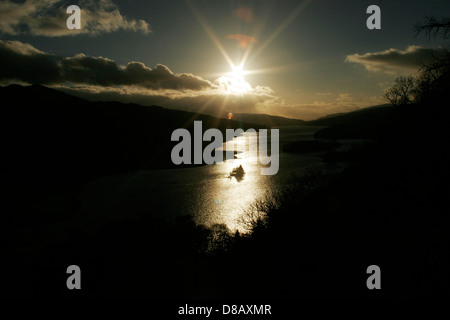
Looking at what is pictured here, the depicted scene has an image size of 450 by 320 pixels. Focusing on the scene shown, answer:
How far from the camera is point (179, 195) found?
39531 mm

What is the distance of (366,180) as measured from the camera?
18297mm

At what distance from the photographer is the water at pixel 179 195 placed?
31.5 m

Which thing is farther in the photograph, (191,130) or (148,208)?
(191,130)

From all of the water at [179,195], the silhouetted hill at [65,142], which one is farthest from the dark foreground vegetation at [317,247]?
the silhouetted hill at [65,142]

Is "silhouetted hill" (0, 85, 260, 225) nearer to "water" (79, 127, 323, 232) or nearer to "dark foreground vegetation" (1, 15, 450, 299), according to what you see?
"water" (79, 127, 323, 232)

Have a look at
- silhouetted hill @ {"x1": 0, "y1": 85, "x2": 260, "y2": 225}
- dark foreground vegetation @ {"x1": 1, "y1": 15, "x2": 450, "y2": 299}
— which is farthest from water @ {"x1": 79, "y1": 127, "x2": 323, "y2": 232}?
silhouetted hill @ {"x1": 0, "y1": 85, "x2": 260, "y2": 225}

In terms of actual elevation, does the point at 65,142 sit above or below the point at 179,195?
above

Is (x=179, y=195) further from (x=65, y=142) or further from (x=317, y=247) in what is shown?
(x=65, y=142)

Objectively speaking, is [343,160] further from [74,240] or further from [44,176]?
[44,176]

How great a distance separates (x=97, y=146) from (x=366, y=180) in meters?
88.5

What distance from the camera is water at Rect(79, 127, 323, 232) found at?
3150cm

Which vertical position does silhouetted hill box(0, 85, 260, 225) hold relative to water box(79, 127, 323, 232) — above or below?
above

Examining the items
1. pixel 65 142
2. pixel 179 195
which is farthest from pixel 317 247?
pixel 65 142
